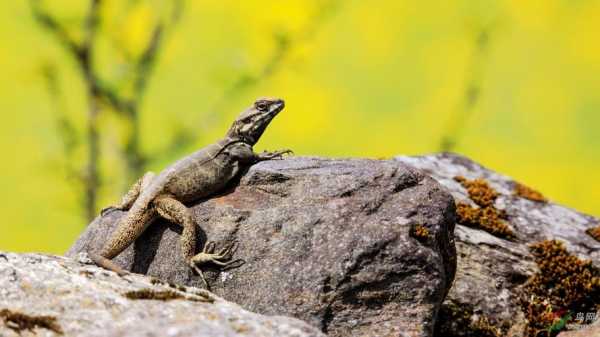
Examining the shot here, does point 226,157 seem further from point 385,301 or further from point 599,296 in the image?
point 599,296

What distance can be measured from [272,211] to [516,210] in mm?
3781

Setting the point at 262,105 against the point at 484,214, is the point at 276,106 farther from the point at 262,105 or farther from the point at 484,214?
the point at 484,214

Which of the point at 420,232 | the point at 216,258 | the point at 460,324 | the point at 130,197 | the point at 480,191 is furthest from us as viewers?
the point at 480,191

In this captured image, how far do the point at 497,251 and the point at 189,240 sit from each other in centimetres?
361

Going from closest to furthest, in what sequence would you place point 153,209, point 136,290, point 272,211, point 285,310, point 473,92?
point 136,290, point 285,310, point 272,211, point 153,209, point 473,92

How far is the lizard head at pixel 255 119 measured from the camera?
8.84m

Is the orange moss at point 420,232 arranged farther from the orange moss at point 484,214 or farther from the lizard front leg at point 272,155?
the orange moss at point 484,214

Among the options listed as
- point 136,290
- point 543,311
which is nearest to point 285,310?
point 136,290

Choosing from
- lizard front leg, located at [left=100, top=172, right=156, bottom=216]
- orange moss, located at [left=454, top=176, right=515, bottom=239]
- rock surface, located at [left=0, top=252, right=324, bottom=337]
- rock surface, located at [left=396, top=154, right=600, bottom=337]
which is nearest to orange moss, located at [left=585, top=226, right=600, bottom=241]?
rock surface, located at [left=396, top=154, right=600, bottom=337]

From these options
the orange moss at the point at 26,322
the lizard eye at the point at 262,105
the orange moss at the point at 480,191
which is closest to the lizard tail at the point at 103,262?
the orange moss at the point at 26,322

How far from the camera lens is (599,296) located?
9234mm

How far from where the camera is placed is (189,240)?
25.0 feet

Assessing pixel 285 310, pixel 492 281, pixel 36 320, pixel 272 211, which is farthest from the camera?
pixel 492 281

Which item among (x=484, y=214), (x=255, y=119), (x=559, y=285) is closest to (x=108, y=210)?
(x=255, y=119)
